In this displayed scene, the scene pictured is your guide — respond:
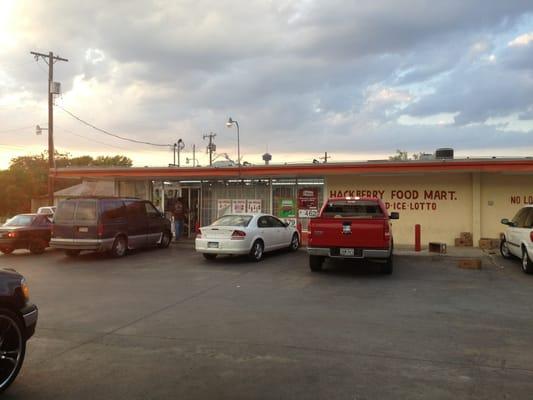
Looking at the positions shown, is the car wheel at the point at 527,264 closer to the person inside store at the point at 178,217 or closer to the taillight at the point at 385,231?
the taillight at the point at 385,231

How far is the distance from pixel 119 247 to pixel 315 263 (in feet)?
22.4

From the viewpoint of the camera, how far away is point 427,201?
60.6 feet

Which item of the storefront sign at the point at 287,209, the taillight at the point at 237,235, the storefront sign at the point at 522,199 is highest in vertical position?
the storefront sign at the point at 522,199

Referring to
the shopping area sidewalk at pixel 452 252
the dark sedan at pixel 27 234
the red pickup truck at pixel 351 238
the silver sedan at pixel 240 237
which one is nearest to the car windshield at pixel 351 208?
the red pickup truck at pixel 351 238

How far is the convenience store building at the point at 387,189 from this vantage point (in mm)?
17562

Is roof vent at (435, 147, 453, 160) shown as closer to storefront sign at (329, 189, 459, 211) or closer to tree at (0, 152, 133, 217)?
storefront sign at (329, 189, 459, 211)

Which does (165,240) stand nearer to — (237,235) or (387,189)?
(237,235)

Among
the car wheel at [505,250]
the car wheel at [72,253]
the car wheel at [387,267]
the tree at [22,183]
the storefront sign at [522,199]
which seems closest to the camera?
the car wheel at [387,267]

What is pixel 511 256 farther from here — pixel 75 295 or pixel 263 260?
pixel 75 295

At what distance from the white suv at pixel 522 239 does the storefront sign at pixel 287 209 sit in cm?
859

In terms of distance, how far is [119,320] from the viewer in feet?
23.0

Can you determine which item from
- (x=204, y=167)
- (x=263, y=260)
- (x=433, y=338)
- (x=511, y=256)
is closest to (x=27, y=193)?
(x=204, y=167)

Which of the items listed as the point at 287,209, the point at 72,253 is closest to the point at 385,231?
the point at 287,209

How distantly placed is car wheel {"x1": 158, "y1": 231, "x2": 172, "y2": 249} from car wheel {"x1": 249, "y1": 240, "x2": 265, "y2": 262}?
16.7 ft
